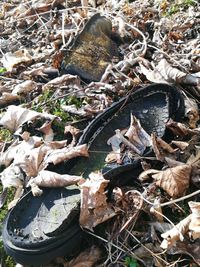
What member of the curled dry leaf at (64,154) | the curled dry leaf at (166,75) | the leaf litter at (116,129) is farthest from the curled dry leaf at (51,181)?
the curled dry leaf at (166,75)

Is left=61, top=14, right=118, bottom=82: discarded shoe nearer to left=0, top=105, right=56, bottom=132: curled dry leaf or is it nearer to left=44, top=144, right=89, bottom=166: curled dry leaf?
left=0, top=105, right=56, bottom=132: curled dry leaf

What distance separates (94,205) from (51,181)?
0.34m

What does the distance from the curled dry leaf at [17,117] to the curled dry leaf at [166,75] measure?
75 centimetres

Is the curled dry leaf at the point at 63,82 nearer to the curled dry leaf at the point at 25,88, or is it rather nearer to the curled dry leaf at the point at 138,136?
the curled dry leaf at the point at 25,88

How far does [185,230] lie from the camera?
217cm

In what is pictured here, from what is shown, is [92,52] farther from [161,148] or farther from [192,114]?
[161,148]

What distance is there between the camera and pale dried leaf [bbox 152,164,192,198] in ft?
7.76

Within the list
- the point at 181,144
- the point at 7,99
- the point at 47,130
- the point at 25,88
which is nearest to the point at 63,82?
the point at 25,88

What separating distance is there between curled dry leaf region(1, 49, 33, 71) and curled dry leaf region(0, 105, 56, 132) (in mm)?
842

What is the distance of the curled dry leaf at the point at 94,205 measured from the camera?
231 centimetres

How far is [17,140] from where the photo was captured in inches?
123

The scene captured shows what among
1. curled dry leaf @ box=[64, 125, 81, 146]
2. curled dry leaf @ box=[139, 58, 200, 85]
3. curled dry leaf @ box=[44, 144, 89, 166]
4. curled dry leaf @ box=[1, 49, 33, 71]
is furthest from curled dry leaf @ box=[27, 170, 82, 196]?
curled dry leaf @ box=[1, 49, 33, 71]

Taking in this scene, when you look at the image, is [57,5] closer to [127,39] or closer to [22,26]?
[22,26]

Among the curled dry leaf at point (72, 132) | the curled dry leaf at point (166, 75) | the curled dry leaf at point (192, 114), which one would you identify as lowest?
the curled dry leaf at point (72, 132)
